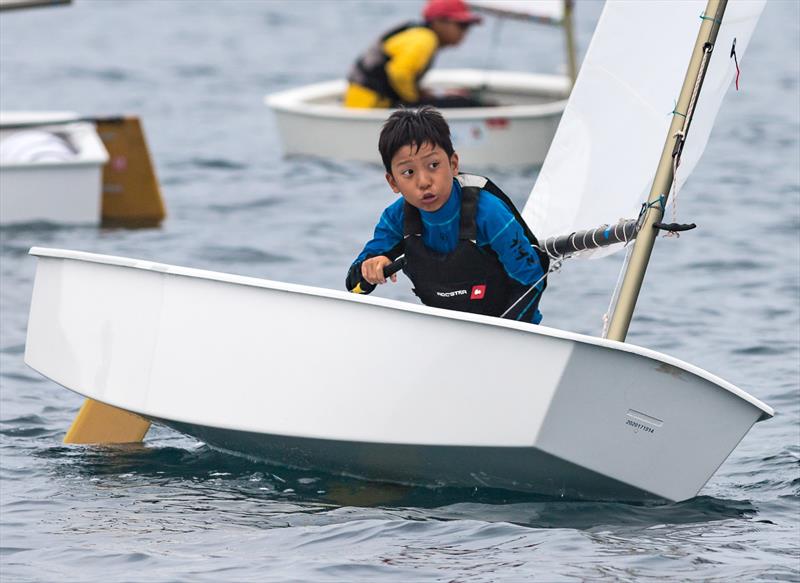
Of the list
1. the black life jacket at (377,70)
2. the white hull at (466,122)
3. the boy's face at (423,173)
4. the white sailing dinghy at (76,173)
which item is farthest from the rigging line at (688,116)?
the black life jacket at (377,70)

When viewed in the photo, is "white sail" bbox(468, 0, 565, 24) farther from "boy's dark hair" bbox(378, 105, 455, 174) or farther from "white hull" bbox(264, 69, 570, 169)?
"boy's dark hair" bbox(378, 105, 455, 174)

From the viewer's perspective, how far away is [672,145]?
434 centimetres

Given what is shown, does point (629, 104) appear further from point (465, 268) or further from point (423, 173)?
point (423, 173)

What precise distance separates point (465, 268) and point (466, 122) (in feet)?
22.6

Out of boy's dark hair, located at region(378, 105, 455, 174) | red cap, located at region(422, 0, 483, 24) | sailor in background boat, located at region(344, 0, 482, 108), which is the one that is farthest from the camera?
red cap, located at region(422, 0, 483, 24)

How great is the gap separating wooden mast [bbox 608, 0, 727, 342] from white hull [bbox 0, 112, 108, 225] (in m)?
5.00

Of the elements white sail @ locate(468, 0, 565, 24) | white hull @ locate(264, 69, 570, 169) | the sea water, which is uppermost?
white sail @ locate(468, 0, 565, 24)

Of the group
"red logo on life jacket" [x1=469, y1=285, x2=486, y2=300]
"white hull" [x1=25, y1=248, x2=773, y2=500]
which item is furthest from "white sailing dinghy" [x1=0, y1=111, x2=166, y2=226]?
"red logo on life jacket" [x1=469, y1=285, x2=486, y2=300]

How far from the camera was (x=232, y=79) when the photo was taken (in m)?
17.3

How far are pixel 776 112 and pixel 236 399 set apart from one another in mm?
11317

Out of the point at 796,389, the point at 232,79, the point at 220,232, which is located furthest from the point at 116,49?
the point at 796,389

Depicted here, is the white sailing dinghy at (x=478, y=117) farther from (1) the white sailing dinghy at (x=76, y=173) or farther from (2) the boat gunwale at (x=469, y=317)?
(2) the boat gunwale at (x=469, y=317)

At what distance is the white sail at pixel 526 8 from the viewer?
487 inches

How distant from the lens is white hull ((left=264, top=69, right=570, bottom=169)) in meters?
11.1
